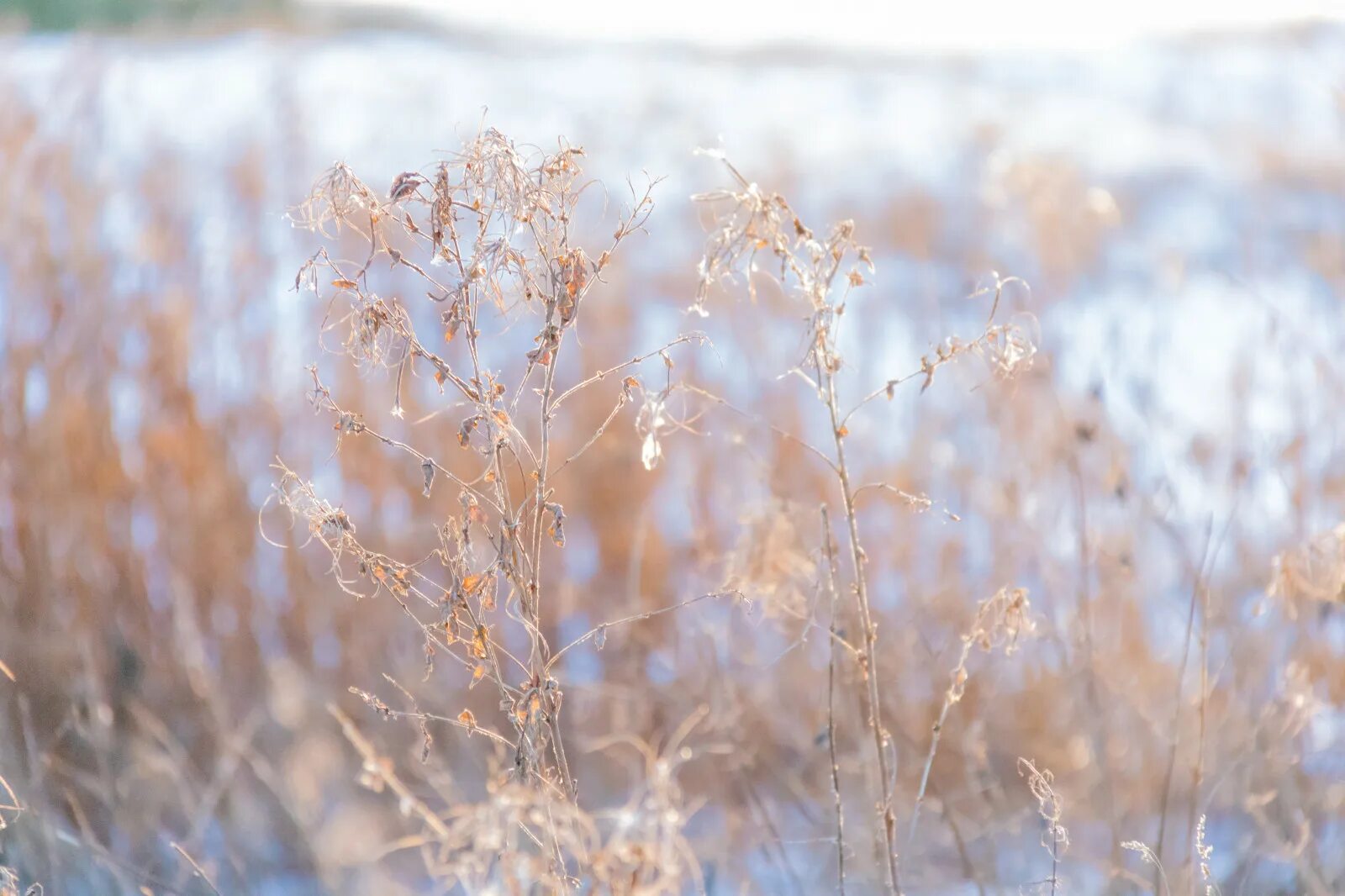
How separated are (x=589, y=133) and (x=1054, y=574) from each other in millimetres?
3877

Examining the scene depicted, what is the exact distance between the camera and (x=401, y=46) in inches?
437

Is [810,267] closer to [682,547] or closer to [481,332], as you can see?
[481,332]

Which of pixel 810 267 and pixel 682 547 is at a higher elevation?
pixel 810 267

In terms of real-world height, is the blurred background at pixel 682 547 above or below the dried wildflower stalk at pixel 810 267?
below

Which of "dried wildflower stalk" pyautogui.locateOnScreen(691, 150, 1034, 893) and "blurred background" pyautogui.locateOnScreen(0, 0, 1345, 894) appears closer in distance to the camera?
"dried wildflower stalk" pyautogui.locateOnScreen(691, 150, 1034, 893)

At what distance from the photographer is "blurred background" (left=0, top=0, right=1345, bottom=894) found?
95.9 inches

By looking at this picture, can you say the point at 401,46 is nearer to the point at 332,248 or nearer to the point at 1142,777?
the point at 332,248

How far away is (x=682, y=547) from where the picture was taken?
13.5 ft

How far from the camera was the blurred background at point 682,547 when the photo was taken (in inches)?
95.9

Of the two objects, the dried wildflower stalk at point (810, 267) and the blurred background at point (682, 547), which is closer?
the dried wildflower stalk at point (810, 267)

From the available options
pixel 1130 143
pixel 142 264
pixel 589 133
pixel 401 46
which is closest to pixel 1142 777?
pixel 142 264

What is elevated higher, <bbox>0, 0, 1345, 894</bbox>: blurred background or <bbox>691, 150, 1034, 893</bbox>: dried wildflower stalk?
<bbox>691, 150, 1034, 893</bbox>: dried wildflower stalk

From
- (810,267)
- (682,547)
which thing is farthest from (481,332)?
(682,547)

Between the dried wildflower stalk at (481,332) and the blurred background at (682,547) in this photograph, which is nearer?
the dried wildflower stalk at (481,332)
